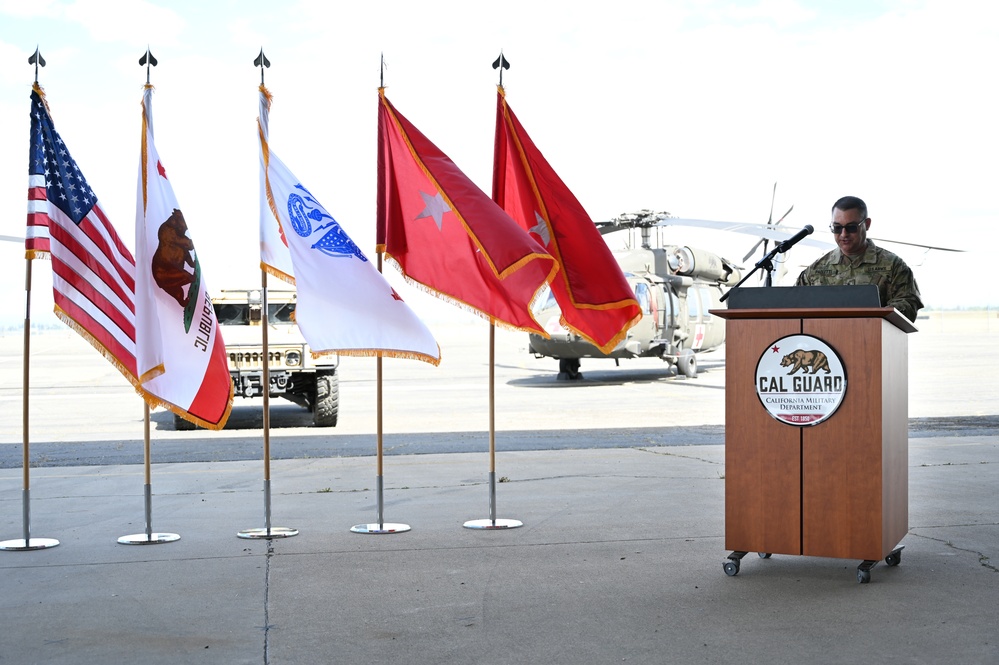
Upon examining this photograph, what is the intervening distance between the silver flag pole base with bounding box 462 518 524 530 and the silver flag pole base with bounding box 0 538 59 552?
100 inches

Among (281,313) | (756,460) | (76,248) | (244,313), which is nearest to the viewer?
(756,460)

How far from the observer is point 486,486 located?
9.01m

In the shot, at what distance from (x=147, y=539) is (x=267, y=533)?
71 centimetres

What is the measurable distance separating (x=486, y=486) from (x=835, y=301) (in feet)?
14.4

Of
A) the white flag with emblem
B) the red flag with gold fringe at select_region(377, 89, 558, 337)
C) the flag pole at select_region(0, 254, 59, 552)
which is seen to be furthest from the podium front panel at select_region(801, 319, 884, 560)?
the flag pole at select_region(0, 254, 59, 552)

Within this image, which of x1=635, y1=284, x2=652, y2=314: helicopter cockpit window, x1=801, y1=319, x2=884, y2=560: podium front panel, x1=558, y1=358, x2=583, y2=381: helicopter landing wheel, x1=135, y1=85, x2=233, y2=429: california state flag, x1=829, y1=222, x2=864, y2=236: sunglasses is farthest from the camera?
x1=558, y1=358, x2=583, y2=381: helicopter landing wheel

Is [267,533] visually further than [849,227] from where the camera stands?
Yes

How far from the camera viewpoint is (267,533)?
675cm

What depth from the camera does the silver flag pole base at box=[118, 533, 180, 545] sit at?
6.61 metres

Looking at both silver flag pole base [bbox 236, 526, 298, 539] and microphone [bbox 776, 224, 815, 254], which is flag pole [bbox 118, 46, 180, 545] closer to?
silver flag pole base [bbox 236, 526, 298, 539]

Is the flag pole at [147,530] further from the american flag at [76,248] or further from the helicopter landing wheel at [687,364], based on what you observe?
the helicopter landing wheel at [687,364]

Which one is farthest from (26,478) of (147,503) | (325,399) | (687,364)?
(687,364)

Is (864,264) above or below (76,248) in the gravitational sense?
below

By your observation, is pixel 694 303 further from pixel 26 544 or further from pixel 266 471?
pixel 26 544
